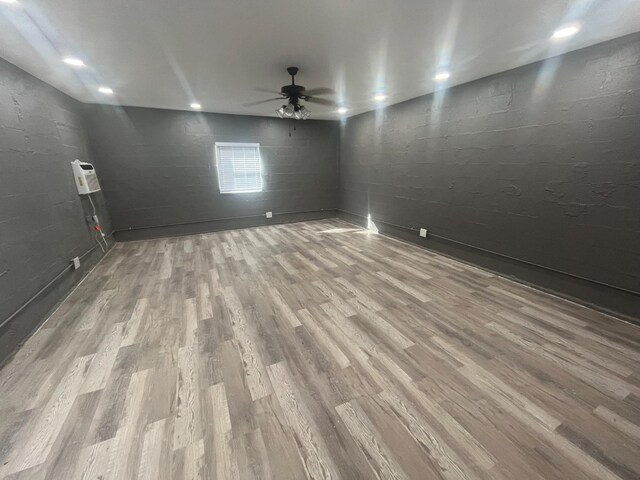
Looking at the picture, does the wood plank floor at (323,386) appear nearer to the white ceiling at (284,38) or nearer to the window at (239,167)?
the white ceiling at (284,38)

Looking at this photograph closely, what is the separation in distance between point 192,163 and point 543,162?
5.38m

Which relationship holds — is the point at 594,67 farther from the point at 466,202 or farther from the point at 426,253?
the point at 426,253

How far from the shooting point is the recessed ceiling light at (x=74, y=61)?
243 centimetres

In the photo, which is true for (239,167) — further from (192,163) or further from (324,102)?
(324,102)

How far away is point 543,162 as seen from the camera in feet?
8.73

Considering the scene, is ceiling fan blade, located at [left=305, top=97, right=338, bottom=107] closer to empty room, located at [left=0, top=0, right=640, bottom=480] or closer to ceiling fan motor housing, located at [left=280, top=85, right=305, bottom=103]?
empty room, located at [left=0, top=0, right=640, bottom=480]

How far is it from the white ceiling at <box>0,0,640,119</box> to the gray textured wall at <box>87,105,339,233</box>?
48.8 inches

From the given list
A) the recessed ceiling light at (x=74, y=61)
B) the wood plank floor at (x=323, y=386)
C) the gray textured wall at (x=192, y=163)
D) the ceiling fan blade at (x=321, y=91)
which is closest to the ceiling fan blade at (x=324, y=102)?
the ceiling fan blade at (x=321, y=91)

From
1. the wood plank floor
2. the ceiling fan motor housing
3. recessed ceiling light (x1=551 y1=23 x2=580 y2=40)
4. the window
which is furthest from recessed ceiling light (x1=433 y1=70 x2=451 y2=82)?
the window

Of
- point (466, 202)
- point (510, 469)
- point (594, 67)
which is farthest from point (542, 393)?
point (594, 67)

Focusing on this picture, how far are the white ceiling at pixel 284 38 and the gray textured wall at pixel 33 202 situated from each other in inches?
13.6

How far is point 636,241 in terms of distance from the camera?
2.16 metres

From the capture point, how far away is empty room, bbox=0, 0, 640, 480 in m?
1.32

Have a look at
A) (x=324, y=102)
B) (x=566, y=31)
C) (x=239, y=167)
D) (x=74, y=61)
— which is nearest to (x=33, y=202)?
(x=74, y=61)
